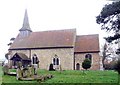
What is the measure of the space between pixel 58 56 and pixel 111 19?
705cm

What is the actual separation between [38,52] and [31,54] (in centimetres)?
40

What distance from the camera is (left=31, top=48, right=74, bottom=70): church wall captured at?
36.6 feet

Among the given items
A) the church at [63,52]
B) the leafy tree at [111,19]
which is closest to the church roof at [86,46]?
the church at [63,52]

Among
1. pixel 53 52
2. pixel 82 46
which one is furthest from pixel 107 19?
pixel 53 52

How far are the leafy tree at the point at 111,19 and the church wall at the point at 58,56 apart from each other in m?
5.79

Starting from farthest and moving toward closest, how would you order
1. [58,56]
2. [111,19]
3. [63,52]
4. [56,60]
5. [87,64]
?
[58,56] → [56,60] → [63,52] → [87,64] → [111,19]

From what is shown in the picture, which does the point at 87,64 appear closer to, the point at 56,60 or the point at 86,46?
the point at 86,46

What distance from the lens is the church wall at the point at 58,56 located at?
1115 cm

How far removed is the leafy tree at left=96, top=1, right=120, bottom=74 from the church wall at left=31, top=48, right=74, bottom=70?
19.0 ft

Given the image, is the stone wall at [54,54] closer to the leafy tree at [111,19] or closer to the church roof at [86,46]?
the church roof at [86,46]

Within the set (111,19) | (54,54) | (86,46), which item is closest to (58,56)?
(54,54)

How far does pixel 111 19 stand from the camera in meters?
4.98

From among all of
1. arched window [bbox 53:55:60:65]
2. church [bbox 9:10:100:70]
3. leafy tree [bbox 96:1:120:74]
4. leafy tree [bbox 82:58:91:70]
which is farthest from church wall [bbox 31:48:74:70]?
leafy tree [bbox 96:1:120:74]

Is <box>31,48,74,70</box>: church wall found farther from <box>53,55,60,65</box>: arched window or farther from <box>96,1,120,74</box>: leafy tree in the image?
<box>96,1,120,74</box>: leafy tree
